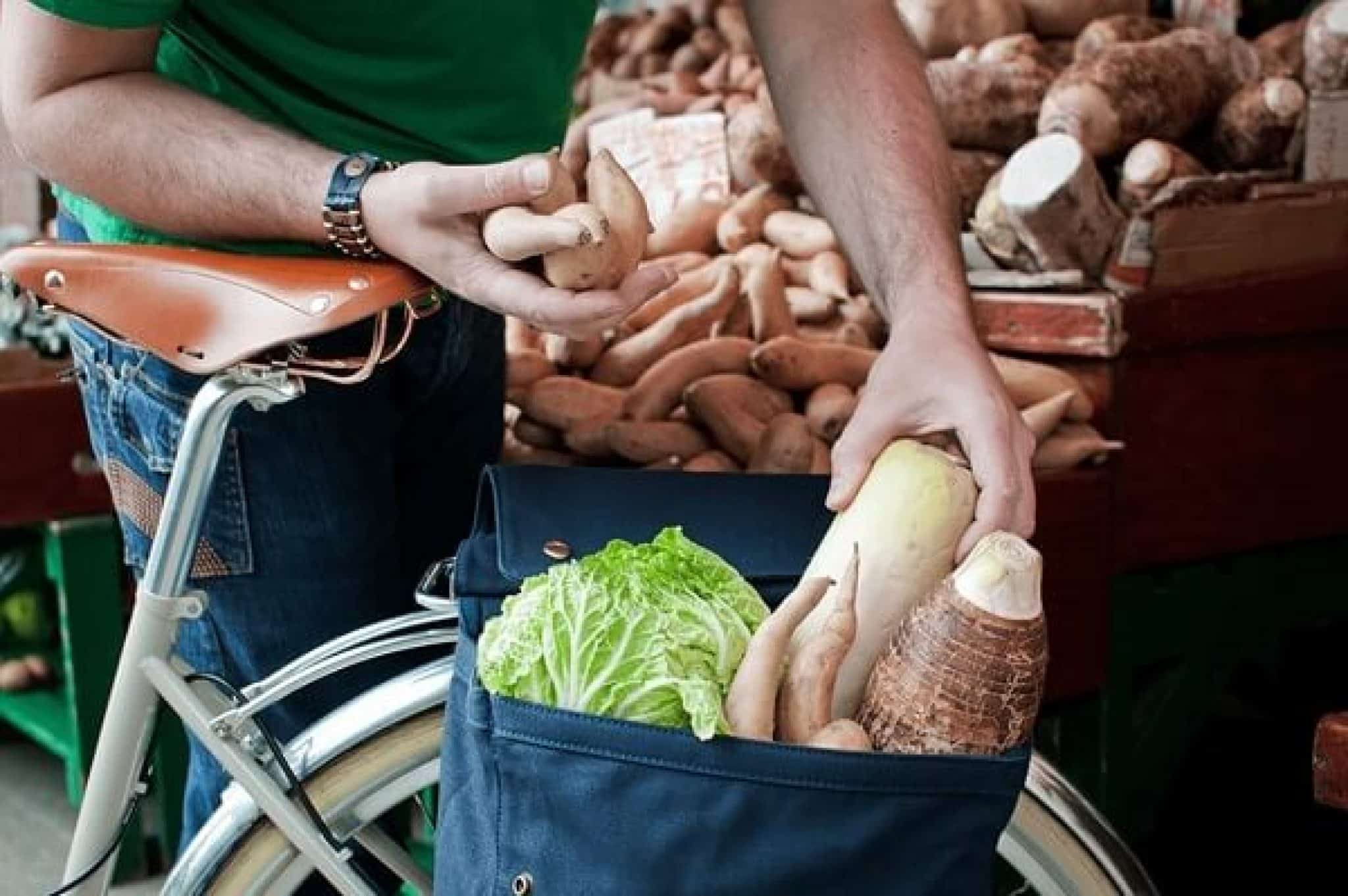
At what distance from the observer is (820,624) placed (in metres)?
1.47

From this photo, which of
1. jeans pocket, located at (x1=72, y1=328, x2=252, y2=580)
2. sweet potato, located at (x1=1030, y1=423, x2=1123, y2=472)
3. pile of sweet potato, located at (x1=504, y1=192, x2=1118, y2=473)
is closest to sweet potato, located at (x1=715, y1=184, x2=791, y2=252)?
pile of sweet potato, located at (x1=504, y1=192, x2=1118, y2=473)

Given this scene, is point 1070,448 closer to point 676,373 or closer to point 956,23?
point 676,373

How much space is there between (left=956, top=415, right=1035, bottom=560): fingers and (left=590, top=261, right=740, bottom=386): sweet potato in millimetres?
1602

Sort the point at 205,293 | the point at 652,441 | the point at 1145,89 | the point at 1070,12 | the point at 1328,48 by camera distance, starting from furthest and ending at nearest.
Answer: the point at 1070,12 < the point at 1145,89 < the point at 1328,48 < the point at 652,441 < the point at 205,293

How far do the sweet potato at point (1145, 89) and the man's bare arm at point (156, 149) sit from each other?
1916 mm

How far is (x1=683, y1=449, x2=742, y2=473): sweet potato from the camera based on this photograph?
9.80ft

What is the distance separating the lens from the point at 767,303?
3320 millimetres

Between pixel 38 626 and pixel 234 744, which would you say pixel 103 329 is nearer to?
pixel 234 744

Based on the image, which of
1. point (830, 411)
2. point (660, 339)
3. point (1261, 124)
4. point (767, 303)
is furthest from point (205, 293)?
point (1261, 124)

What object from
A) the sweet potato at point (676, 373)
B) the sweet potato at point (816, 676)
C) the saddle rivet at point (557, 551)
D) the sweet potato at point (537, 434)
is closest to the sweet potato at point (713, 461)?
the sweet potato at point (676, 373)

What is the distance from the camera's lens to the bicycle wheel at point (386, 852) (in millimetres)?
1865

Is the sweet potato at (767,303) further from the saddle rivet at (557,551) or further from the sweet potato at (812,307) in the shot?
the saddle rivet at (557,551)

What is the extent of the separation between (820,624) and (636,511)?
34 centimetres

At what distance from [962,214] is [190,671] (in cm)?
159
